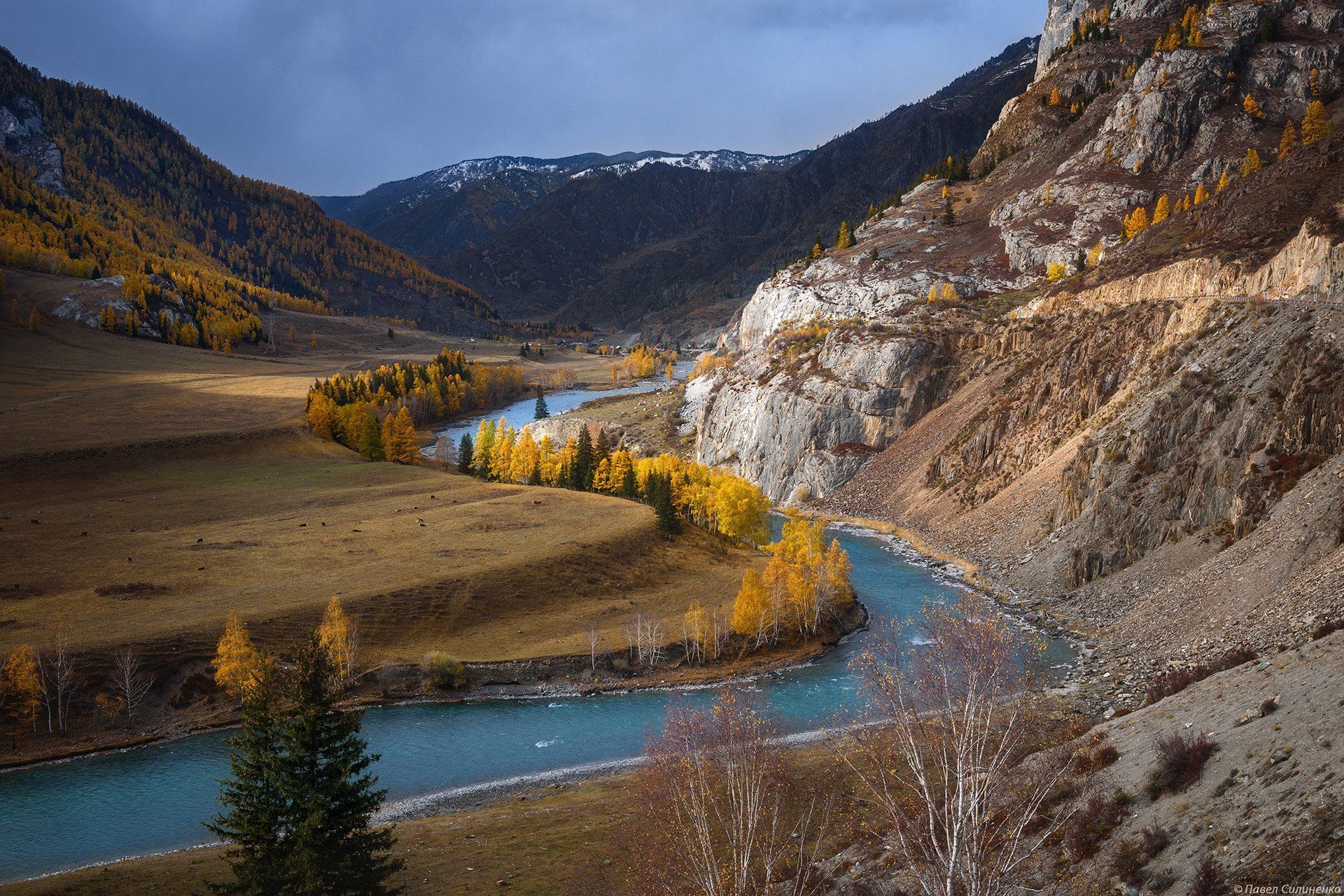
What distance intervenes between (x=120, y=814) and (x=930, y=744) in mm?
43465

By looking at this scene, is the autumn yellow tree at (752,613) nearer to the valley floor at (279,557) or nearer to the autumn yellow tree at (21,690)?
the valley floor at (279,557)

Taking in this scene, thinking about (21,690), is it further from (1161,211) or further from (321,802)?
(1161,211)

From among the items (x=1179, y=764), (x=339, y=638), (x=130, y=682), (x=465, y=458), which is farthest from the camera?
(x=465, y=458)

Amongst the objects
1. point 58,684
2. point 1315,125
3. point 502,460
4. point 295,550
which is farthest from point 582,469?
point 1315,125

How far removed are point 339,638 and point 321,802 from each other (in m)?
37.0

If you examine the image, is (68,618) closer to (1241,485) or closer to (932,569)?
(932,569)

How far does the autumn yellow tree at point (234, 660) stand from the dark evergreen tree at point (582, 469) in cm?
5707

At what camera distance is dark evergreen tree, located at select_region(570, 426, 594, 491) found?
112 metres

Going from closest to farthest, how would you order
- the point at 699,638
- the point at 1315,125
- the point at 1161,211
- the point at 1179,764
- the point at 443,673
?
1. the point at 1179,764
2. the point at 443,673
3. the point at 699,638
4. the point at 1161,211
5. the point at 1315,125

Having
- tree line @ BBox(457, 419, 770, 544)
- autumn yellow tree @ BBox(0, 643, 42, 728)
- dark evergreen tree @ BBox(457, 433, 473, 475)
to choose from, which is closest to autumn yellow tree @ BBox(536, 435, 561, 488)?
tree line @ BBox(457, 419, 770, 544)

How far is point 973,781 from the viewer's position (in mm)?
18469

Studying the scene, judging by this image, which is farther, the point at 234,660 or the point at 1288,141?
the point at 1288,141

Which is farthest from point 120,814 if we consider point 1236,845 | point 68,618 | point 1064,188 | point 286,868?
point 1064,188

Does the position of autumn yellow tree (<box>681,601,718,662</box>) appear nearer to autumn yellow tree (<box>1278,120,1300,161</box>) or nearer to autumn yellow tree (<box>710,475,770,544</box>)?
autumn yellow tree (<box>710,475,770,544</box>)
